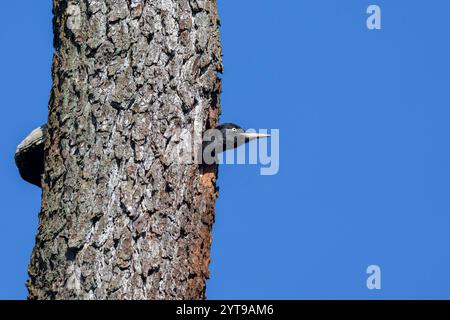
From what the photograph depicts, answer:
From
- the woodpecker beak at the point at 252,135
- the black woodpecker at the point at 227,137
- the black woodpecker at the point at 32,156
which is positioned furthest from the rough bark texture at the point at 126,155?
the black woodpecker at the point at 32,156

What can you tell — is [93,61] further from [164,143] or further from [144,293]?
[144,293]

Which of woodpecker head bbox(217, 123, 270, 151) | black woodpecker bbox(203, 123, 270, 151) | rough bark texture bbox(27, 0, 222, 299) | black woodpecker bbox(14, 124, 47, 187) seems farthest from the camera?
black woodpecker bbox(14, 124, 47, 187)

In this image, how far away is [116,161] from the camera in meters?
10.6

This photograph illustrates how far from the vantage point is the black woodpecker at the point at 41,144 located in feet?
36.9

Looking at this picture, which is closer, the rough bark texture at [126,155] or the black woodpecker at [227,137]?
the rough bark texture at [126,155]

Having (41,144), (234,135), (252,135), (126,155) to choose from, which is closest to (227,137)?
(234,135)

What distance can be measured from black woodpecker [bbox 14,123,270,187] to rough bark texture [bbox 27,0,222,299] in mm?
156

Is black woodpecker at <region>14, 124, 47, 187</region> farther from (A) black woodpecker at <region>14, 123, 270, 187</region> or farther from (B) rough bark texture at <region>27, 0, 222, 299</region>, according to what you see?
(B) rough bark texture at <region>27, 0, 222, 299</region>

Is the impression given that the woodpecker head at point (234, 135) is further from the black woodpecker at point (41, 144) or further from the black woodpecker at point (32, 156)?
the black woodpecker at point (32, 156)

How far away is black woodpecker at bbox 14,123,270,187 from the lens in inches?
443

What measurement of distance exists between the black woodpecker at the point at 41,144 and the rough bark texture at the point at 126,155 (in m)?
0.16

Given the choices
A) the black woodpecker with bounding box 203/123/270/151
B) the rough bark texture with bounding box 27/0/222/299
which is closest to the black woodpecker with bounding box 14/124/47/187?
the rough bark texture with bounding box 27/0/222/299

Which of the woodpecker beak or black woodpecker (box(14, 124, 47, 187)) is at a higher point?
the woodpecker beak
